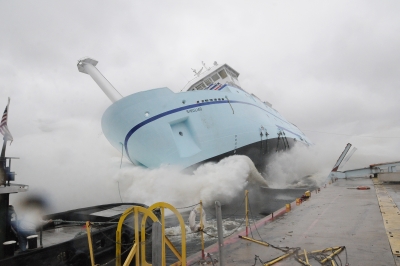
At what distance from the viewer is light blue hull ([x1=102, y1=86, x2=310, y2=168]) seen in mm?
13539

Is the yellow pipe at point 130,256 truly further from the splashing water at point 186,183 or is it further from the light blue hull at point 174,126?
the light blue hull at point 174,126

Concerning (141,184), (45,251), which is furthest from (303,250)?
(141,184)

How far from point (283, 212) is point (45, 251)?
6.22 meters

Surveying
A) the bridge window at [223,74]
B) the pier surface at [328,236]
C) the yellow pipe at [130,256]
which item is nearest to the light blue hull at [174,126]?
the pier surface at [328,236]

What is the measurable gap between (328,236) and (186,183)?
28.2 feet

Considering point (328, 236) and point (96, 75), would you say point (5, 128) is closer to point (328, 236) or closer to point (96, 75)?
point (328, 236)

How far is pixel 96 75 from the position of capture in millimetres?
15906

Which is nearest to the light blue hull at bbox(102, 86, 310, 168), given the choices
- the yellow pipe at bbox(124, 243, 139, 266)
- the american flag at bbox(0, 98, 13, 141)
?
the american flag at bbox(0, 98, 13, 141)

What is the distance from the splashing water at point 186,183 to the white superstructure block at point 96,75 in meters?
4.81

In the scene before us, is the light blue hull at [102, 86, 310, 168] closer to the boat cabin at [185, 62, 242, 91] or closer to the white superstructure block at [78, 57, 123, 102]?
the white superstructure block at [78, 57, 123, 102]

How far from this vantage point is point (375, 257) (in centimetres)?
393

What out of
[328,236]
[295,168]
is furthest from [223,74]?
[328,236]

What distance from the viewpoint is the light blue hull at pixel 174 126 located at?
13.5 meters

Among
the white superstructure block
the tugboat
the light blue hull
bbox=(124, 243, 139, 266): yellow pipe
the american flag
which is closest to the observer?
bbox=(124, 243, 139, 266): yellow pipe
